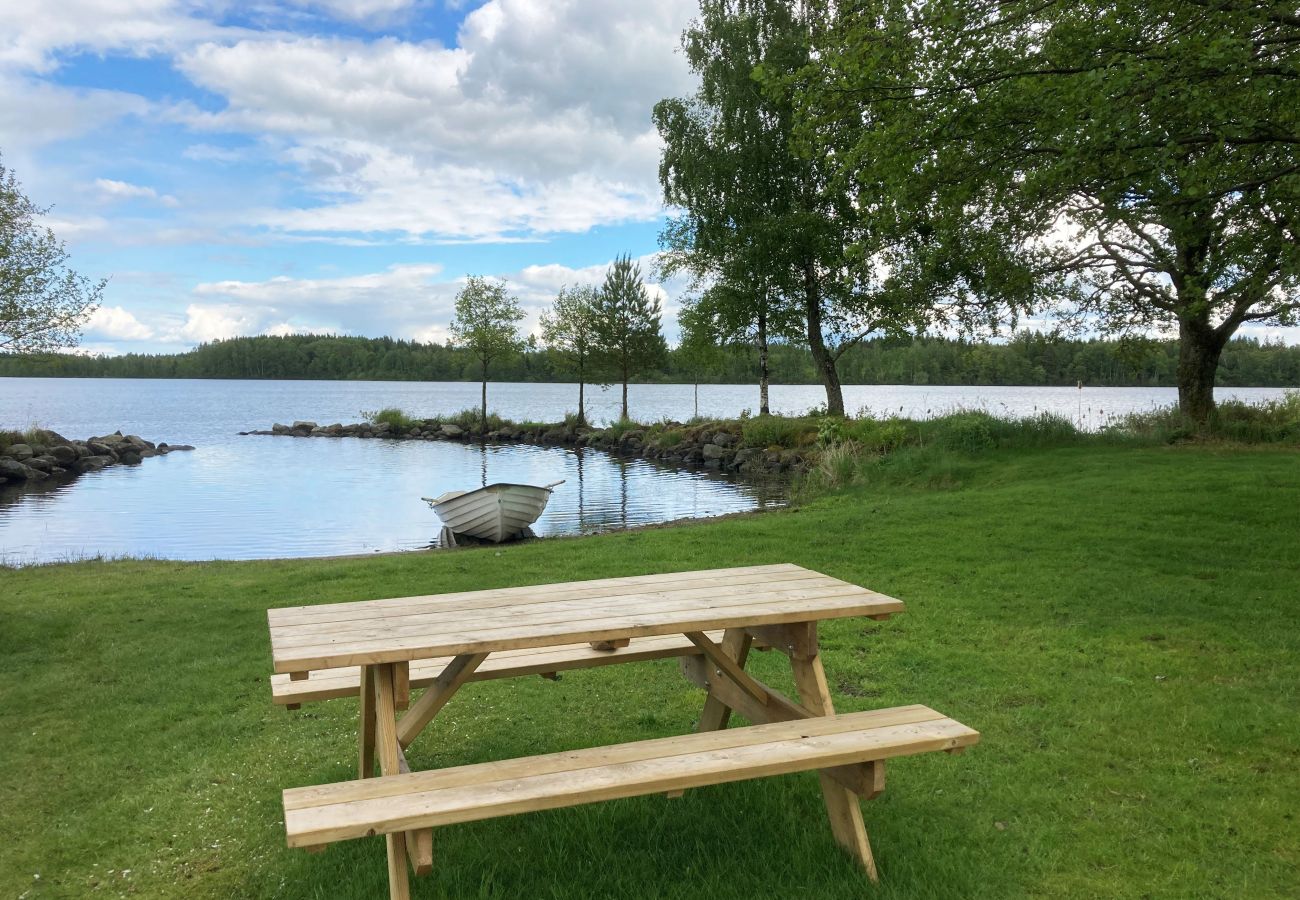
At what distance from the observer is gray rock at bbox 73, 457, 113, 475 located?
108 feet

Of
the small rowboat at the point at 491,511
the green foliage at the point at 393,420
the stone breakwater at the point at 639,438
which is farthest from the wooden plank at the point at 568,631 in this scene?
the green foliage at the point at 393,420

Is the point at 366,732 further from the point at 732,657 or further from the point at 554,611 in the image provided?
the point at 732,657

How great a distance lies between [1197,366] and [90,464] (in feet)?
118

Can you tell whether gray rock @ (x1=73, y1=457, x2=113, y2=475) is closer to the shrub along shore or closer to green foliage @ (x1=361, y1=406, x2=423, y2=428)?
the shrub along shore

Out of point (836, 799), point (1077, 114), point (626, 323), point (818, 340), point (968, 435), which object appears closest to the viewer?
point (836, 799)

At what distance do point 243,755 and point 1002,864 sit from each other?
12.1 feet

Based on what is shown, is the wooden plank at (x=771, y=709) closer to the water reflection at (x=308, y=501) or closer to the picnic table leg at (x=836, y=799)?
the picnic table leg at (x=836, y=799)

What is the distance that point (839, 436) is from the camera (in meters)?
22.1

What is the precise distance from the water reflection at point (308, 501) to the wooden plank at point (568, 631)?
42.4 feet

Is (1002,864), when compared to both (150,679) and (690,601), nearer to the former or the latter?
(690,601)

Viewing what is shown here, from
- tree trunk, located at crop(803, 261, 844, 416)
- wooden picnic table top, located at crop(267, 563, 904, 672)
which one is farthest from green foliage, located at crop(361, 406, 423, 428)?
wooden picnic table top, located at crop(267, 563, 904, 672)

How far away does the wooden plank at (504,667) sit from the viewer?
3851 mm

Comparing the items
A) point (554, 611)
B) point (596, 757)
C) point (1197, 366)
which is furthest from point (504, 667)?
point (1197, 366)

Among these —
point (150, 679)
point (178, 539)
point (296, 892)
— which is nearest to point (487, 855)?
point (296, 892)
